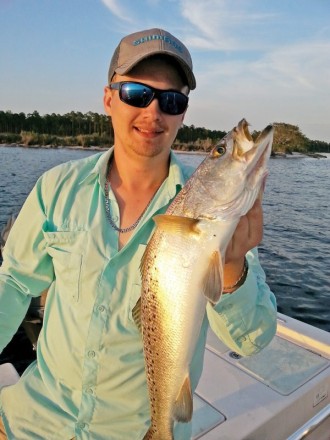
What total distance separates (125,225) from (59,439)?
1187 mm

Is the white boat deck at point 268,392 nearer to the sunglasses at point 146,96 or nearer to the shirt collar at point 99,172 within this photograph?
the shirt collar at point 99,172

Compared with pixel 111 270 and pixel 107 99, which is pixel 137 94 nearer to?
pixel 107 99

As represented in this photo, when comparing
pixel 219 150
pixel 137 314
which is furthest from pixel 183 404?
pixel 219 150

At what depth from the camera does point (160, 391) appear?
79.9 inches

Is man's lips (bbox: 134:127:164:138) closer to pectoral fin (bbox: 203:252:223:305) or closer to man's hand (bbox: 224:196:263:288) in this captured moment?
man's hand (bbox: 224:196:263:288)

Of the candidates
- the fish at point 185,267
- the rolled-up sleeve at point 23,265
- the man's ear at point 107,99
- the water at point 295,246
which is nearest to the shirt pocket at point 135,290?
the fish at point 185,267

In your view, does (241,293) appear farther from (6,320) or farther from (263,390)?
(263,390)

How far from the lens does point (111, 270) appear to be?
2.22 meters

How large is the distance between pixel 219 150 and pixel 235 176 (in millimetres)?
192

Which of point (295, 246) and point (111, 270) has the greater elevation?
point (111, 270)

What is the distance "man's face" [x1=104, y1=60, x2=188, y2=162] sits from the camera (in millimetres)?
2335

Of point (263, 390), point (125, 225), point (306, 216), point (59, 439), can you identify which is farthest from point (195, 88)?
point (306, 216)

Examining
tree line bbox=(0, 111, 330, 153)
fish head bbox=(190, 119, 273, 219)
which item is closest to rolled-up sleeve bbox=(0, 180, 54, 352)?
fish head bbox=(190, 119, 273, 219)

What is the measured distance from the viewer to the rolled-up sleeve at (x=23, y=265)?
240 cm
